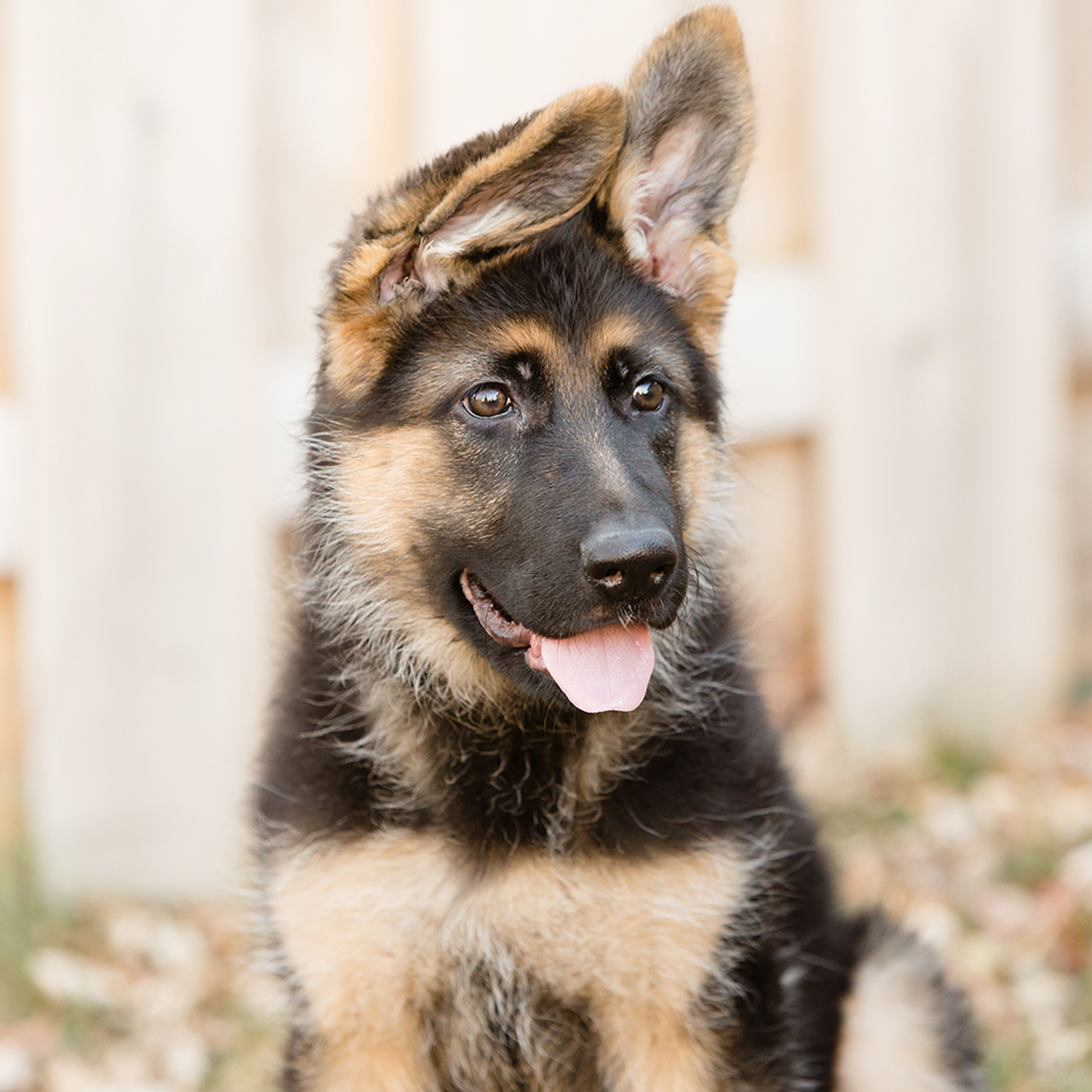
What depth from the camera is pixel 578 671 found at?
3.00 metres

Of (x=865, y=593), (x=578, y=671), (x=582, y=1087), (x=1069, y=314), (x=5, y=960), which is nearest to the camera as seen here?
(x=578, y=671)

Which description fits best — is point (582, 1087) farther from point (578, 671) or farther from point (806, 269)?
point (806, 269)

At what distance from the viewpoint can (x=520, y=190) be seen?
9.50 feet

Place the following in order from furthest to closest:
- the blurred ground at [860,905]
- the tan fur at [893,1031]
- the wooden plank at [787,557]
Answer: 1. the wooden plank at [787,557]
2. the blurred ground at [860,905]
3. the tan fur at [893,1031]

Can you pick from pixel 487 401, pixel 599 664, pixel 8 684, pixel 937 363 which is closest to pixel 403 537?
pixel 487 401

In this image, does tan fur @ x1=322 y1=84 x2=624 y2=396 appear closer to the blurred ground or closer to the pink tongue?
the pink tongue

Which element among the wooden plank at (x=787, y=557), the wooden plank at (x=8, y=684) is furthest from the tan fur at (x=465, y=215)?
the wooden plank at (x=787, y=557)

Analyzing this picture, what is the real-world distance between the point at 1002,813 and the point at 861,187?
2.63m

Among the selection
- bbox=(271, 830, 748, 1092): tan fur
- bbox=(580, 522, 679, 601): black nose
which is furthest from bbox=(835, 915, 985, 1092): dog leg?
bbox=(580, 522, 679, 601): black nose

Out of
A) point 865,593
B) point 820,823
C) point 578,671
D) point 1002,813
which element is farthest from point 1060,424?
point 578,671

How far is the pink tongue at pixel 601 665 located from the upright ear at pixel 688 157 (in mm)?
869

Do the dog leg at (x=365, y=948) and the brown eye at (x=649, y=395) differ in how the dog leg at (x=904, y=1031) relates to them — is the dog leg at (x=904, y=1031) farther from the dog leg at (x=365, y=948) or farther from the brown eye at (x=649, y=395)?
the brown eye at (x=649, y=395)

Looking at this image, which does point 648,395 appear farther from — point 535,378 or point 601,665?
point 601,665

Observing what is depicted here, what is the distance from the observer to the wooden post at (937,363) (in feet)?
19.8
